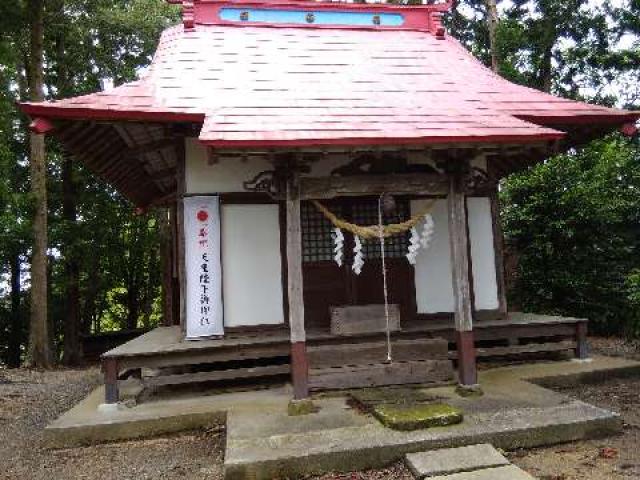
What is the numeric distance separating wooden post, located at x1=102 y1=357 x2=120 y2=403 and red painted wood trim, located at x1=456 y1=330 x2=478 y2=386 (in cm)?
402

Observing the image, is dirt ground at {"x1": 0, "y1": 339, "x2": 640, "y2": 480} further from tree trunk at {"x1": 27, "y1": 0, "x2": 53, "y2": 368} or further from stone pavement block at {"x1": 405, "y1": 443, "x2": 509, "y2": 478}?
tree trunk at {"x1": 27, "y1": 0, "x2": 53, "y2": 368}

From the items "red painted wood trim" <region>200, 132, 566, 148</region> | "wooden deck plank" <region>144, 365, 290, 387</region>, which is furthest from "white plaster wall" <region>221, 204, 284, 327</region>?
"red painted wood trim" <region>200, 132, 566, 148</region>

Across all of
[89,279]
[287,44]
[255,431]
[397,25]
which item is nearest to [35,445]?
[255,431]

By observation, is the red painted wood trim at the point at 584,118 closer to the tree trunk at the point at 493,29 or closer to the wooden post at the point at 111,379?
the wooden post at the point at 111,379

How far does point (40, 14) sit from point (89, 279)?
837 cm

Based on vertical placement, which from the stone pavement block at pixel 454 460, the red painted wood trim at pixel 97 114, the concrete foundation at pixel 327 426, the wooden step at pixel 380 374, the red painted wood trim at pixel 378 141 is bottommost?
the stone pavement block at pixel 454 460

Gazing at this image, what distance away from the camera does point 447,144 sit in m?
5.58

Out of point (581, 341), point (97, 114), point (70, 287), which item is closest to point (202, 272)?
point (97, 114)

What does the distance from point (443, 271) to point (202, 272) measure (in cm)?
351

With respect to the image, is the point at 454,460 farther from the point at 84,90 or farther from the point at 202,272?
the point at 84,90

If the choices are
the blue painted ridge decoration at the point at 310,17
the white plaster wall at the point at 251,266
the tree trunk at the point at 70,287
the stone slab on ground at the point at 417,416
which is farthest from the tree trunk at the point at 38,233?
the stone slab on ground at the point at 417,416

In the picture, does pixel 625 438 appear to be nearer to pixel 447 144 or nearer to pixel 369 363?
pixel 369 363

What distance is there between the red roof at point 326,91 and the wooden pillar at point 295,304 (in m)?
0.80

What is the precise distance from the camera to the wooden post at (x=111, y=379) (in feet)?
20.3
